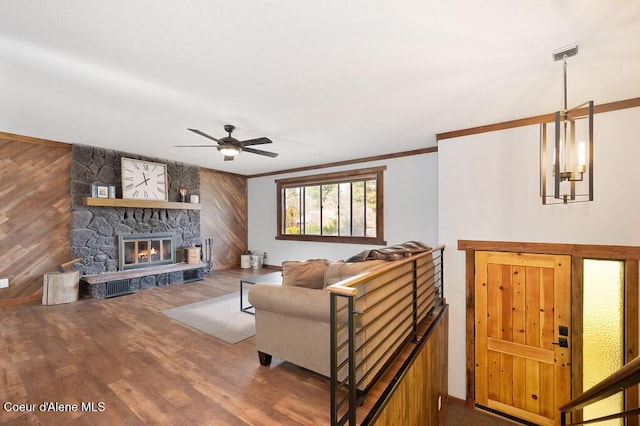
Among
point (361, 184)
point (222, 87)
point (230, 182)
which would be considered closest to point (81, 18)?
point (222, 87)

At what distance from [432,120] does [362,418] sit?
3173 mm

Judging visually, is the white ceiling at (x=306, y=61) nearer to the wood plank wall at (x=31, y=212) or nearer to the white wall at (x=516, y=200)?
the white wall at (x=516, y=200)

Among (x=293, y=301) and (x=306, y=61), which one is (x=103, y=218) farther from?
(x=306, y=61)

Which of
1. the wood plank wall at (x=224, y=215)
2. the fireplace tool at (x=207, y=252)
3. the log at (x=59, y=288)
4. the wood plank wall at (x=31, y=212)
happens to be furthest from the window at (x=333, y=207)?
the wood plank wall at (x=31, y=212)

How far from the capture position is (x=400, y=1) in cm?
157

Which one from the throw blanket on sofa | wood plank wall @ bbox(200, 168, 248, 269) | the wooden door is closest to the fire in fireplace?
wood plank wall @ bbox(200, 168, 248, 269)

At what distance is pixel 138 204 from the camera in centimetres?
539

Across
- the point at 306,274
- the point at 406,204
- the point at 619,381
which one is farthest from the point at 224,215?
the point at 619,381

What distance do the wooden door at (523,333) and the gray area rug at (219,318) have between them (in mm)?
2805

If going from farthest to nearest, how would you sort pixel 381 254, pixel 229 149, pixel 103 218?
pixel 103 218 → pixel 229 149 → pixel 381 254

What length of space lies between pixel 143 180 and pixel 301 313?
5.05 meters

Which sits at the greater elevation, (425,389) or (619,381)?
(619,381)

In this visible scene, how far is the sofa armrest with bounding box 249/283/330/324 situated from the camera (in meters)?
2.11

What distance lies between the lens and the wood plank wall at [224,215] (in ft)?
23.0
